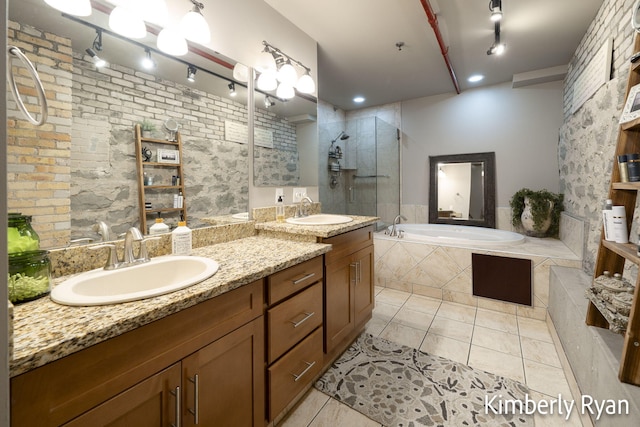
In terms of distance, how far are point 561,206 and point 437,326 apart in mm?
2250

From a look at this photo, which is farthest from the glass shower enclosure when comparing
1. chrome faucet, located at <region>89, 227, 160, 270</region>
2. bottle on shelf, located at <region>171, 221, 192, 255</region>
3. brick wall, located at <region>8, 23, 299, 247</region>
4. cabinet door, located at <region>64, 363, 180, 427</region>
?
cabinet door, located at <region>64, 363, 180, 427</region>

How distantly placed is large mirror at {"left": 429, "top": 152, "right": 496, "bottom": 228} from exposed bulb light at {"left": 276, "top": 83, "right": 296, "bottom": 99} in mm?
2721

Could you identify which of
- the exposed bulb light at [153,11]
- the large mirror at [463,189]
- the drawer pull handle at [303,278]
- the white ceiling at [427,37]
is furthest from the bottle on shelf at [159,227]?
the large mirror at [463,189]

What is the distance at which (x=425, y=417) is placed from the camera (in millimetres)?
1426

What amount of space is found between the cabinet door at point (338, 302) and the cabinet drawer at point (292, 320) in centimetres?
10

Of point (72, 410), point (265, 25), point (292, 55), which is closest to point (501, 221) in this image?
point (292, 55)

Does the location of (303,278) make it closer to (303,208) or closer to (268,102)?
(303,208)

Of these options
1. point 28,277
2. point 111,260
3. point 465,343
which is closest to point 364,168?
point 465,343

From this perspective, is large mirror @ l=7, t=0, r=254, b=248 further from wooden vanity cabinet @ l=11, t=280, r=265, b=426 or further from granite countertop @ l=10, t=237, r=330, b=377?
wooden vanity cabinet @ l=11, t=280, r=265, b=426

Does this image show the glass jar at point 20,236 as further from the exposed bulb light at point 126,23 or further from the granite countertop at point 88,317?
the exposed bulb light at point 126,23

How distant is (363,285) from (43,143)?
6.34ft

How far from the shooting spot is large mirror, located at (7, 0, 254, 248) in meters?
0.99

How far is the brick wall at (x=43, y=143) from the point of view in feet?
3.14

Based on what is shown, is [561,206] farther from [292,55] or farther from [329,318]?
[292,55]
